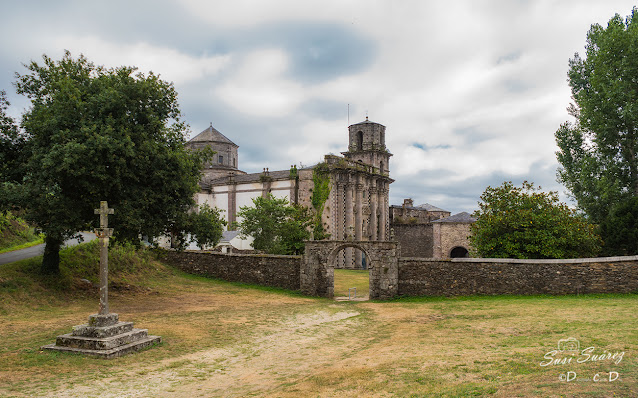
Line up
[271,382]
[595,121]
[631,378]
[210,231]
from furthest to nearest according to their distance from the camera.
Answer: [595,121], [210,231], [271,382], [631,378]

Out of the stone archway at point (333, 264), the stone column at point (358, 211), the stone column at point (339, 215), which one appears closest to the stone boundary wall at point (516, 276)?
the stone archway at point (333, 264)

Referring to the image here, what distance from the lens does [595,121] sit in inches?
928

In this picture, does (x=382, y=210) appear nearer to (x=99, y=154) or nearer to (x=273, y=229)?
(x=273, y=229)

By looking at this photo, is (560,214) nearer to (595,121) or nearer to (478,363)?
Result: (595,121)

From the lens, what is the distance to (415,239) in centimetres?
5362

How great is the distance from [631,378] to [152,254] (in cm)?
2623

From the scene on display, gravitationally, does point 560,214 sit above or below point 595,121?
below

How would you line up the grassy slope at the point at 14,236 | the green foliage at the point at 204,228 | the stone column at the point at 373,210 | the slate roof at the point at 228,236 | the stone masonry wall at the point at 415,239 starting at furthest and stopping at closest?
A: 1. the stone masonry wall at the point at 415,239
2. the stone column at the point at 373,210
3. the slate roof at the point at 228,236
4. the grassy slope at the point at 14,236
5. the green foliage at the point at 204,228

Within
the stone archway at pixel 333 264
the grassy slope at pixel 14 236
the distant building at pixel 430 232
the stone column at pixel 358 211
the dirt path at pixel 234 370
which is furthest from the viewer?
the stone column at pixel 358 211

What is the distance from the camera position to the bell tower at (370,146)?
53531 millimetres

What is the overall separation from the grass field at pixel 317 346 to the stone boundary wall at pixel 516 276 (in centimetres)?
106

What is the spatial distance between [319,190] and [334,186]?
1.97m

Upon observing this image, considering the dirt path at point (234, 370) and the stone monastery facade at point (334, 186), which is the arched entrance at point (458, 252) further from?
the dirt path at point (234, 370)

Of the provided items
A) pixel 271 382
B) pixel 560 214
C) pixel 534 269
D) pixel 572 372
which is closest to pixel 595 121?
pixel 560 214
